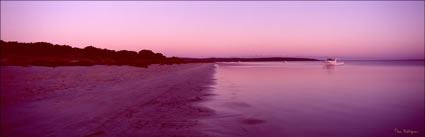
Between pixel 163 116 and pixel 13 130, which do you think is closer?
pixel 13 130

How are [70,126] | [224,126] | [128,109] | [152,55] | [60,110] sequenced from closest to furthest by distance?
[70,126] → [224,126] → [60,110] → [128,109] → [152,55]

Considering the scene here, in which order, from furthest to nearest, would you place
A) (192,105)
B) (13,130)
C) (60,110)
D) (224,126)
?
(192,105), (60,110), (224,126), (13,130)

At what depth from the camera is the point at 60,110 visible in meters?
10.8

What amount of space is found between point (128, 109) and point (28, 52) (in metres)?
56.9

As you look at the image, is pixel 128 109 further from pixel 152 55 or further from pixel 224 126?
pixel 152 55

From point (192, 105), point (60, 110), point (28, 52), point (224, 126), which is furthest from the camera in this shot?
point (28, 52)

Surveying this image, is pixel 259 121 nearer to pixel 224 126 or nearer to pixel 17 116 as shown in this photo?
pixel 224 126

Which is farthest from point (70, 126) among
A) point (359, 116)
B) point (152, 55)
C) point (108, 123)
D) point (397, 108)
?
point (152, 55)

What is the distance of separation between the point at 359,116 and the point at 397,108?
12.9 feet

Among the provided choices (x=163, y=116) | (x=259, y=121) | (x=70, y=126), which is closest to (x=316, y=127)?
(x=259, y=121)

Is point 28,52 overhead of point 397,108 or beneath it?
overhead

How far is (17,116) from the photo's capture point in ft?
30.8

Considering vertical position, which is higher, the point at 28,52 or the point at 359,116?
the point at 28,52

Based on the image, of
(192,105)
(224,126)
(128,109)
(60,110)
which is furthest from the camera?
(192,105)
